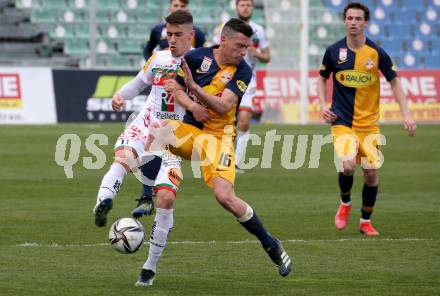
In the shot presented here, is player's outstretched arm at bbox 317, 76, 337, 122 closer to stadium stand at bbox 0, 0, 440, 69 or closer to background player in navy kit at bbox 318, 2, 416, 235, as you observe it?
background player in navy kit at bbox 318, 2, 416, 235

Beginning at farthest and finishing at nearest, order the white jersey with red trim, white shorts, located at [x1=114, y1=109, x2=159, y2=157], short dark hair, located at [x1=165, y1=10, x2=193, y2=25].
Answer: the white jersey with red trim → white shorts, located at [x1=114, y1=109, x2=159, y2=157] → short dark hair, located at [x1=165, y1=10, x2=193, y2=25]

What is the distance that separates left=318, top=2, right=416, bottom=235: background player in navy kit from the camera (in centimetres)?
1026

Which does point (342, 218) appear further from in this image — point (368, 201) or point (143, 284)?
point (143, 284)

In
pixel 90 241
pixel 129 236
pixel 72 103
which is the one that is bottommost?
pixel 72 103

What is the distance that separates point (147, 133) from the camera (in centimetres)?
949

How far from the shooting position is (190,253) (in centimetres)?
871

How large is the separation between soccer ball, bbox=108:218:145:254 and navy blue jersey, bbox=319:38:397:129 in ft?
11.9

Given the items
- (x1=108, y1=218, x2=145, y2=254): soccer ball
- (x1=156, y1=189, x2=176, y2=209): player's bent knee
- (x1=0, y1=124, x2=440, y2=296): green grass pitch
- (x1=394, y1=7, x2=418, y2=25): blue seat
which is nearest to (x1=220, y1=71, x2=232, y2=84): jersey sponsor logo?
(x1=156, y1=189, x2=176, y2=209): player's bent knee

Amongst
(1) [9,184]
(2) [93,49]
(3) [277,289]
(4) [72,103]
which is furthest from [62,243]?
(2) [93,49]

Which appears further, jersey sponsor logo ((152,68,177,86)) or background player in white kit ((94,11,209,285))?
jersey sponsor logo ((152,68,177,86))

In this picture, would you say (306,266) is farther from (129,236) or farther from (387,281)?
(129,236)

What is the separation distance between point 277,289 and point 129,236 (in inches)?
44.1

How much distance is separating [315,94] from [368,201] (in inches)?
723

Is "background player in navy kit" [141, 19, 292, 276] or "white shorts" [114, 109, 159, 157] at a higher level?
"background player in navy kit" [141, 19, 292, 276]
